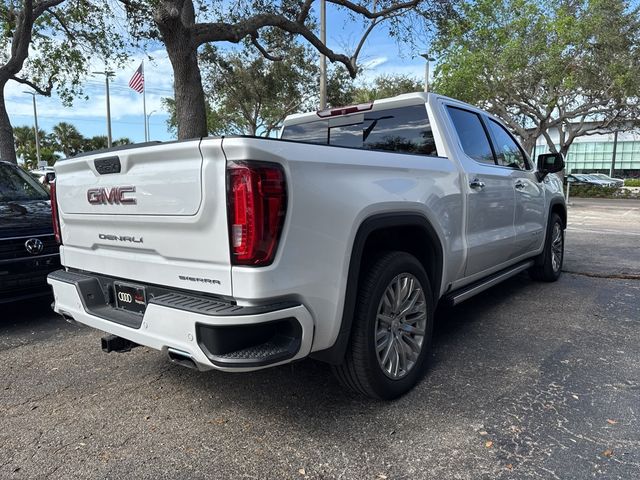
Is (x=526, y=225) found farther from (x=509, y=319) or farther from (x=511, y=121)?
(x=511, y=121)

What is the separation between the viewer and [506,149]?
5.01 metres

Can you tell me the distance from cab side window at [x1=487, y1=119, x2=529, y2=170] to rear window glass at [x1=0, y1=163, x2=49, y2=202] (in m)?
4.97

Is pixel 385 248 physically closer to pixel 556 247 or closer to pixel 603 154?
pixel 556 247

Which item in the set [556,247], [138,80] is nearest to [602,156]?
[138,80]

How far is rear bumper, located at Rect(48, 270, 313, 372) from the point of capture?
2.22 meters

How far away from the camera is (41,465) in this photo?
252 cm

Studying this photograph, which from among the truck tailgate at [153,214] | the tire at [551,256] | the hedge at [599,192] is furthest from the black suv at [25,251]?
the hedge at [599,192]

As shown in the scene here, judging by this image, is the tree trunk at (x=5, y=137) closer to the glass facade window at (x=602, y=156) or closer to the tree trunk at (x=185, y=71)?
the tree trunk at (x=185, y=71)

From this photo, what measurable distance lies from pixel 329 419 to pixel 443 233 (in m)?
1.50

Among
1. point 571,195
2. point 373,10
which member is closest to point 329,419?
point 373,10

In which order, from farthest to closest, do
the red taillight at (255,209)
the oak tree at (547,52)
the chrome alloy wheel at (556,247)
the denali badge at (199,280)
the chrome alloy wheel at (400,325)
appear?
the oak tree at (547,52)
the chrome alloy wheel at (556,247)
the chrome alloy wheel at (400,325)
the denali badge at (199,280)
the red taillight at (255,209)

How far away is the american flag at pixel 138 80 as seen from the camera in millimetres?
21141

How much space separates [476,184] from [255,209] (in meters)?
2.35

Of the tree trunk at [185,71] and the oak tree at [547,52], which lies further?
the oak tree at [547,52]
